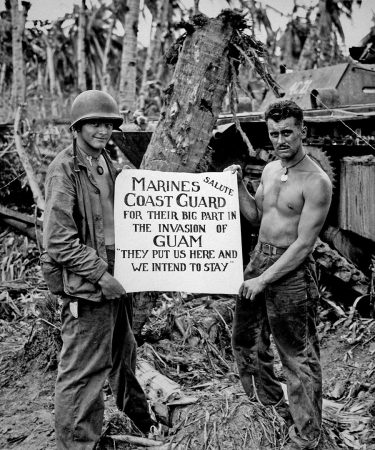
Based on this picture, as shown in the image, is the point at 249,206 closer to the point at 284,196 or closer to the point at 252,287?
the point at 284,196

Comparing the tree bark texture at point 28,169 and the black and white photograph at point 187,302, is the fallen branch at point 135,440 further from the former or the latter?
the tree bark texture at point 28,169

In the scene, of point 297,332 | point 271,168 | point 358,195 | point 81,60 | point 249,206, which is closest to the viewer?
point 297,332

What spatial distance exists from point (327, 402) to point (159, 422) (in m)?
1.38

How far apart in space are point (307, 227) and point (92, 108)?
4.59 ft

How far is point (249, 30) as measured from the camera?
13.5ft

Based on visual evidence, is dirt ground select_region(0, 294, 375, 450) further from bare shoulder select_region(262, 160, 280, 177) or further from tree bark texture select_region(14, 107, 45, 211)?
tree bark texture select_region(14, 107, 45, 211)

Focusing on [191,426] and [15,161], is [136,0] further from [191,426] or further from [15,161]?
[191,426]

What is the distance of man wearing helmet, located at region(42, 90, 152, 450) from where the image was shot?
2.88 m

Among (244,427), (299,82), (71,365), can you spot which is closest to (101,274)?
(71,365)

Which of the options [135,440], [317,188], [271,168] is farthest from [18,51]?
[317,188]

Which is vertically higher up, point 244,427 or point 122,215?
point 122,215

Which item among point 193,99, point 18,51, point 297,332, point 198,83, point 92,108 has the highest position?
point 18,51

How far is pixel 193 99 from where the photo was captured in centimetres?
406

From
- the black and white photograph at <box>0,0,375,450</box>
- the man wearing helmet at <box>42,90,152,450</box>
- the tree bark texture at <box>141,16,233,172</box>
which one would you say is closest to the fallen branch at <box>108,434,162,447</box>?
the black and white photograph at <box>0,0,375,450</box>
